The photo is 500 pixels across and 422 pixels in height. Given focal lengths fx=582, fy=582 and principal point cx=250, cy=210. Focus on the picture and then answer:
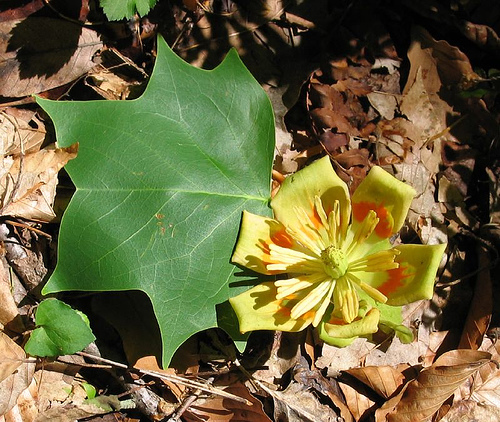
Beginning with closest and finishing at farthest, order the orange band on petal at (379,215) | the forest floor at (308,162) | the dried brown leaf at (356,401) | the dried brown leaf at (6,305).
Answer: the orange band on petal at (379,215) → the dried brown leaf at (6,305) → the forest floor at (308,162) → the dried brown leaf at (356,401)

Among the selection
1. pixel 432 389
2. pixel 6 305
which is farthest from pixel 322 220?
pixel 6 305

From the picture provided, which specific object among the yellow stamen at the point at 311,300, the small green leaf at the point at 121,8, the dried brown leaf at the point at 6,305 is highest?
the small green leaf at the point at 121,8

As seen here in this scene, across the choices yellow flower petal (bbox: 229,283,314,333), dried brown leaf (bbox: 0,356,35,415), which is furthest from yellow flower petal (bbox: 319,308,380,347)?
dried brown leaf (bbox: 0,356,35,415)

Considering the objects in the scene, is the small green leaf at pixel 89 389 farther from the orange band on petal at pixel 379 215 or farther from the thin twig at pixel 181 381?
the orange band on petal at pixel 379 215

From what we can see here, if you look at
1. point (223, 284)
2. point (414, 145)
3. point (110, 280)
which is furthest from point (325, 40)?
point (110, 280)

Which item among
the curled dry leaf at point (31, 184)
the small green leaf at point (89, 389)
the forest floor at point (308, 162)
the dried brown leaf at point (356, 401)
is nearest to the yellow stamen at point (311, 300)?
the forest floor at point (308, 162)

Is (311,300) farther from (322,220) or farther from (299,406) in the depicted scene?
(299,406)
